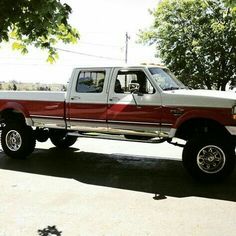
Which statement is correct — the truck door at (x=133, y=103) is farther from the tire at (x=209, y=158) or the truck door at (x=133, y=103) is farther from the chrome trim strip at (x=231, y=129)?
the chrome trim strip at (x=231, y=129)

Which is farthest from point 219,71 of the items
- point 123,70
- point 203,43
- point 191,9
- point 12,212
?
point 12,212

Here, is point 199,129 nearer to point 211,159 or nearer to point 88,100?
point 211,159

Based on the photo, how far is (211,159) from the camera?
7.77 meters

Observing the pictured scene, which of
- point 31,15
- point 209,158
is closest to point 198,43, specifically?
point 209,158

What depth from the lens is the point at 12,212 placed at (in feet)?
19.8

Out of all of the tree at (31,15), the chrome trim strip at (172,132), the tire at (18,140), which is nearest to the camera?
the tree at (31,15)

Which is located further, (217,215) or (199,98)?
(199,98)

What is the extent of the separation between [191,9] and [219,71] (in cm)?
411

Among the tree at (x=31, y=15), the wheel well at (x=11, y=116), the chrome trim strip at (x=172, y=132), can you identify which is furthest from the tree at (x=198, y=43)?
the tree at (x=31, y=15)

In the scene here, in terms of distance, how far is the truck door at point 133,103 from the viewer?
840cm

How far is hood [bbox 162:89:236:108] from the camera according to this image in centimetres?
765

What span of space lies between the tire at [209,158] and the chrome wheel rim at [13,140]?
4236 millimetres

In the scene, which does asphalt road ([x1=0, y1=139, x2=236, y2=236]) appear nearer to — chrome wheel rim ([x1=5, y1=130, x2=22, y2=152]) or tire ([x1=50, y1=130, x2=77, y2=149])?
chrome wheel rim ([x1=5, y1=130, x2=22, y2=152])

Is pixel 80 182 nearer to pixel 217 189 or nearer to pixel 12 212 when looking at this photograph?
pixel 12 212
